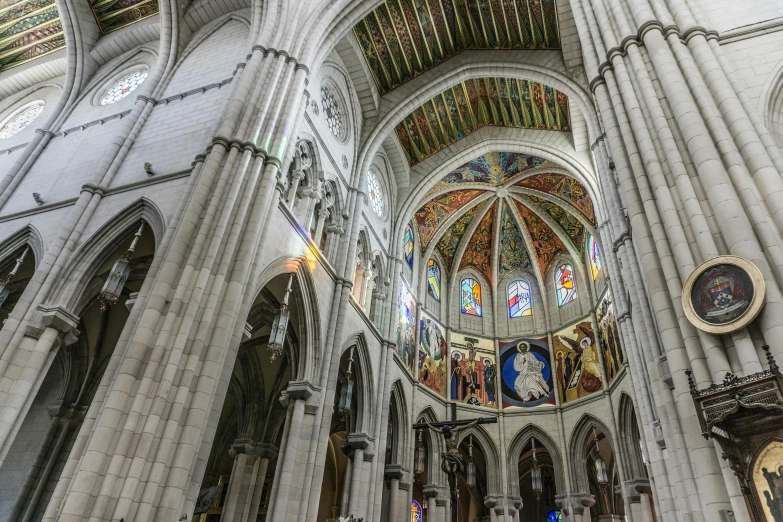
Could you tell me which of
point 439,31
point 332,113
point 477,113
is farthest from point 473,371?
point 439,31

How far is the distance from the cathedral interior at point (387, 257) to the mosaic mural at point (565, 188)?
12 centimetres

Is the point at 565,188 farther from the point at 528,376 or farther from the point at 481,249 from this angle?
the point at 528,376

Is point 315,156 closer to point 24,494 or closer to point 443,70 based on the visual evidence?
point 443,70

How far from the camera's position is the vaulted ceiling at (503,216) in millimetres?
20125

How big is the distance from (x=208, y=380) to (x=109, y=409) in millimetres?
1262

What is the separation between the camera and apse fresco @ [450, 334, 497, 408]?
63.9 feet

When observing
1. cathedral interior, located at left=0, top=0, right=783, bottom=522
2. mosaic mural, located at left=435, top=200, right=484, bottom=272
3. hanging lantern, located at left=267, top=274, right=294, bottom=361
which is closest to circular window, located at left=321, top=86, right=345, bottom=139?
cathedral interior, located at left=0, top=0, right=783, bottom=522

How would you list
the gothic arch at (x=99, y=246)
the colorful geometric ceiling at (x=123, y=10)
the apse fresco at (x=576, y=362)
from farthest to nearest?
the apse fresco at (x=576, y=362) → the colorful geometric ceiling at (x=123, y=10) → the gothic arch at (x=99, y=246)

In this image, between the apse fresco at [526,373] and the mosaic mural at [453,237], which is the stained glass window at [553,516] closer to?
the apse fresco at [526,373]

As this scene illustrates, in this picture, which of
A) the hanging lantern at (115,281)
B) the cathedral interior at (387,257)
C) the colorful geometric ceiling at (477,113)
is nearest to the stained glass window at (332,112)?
the cathedral interior at (387,257)

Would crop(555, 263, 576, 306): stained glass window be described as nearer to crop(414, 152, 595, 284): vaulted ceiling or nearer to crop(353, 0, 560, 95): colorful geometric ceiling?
crop(414, 152, 595, 284): vaulted ceiling

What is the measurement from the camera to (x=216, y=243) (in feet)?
28.3

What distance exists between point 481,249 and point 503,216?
1673 mm

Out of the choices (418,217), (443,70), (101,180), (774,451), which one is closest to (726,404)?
(774,451)
